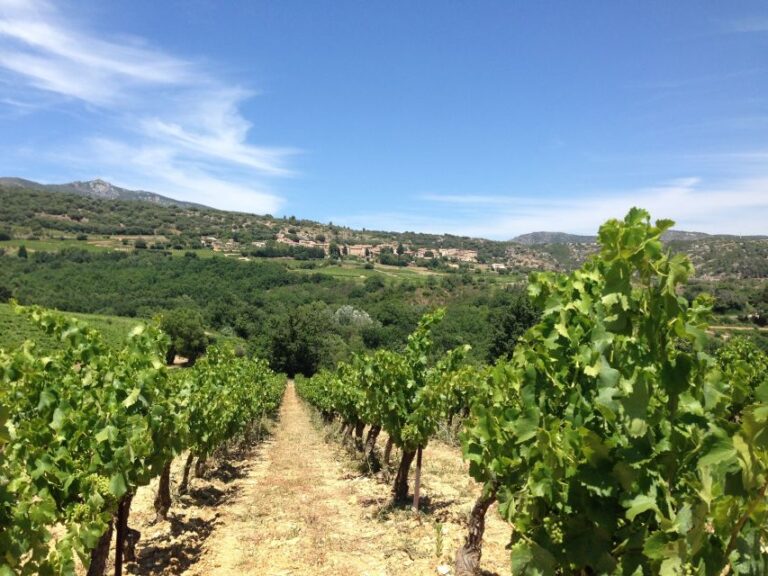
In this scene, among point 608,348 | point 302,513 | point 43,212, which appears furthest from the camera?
point 43,212

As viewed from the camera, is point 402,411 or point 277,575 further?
point 402,411

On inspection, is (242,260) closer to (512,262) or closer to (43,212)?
(43,212)

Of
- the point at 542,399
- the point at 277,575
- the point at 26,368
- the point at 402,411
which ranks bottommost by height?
the point at 277,575

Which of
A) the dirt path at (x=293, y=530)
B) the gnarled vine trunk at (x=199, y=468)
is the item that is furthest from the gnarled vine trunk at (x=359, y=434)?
the gnarled vine trunk at (x=199, y=468)

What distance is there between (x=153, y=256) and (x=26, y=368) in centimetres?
10098

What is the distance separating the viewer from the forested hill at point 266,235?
10419cm

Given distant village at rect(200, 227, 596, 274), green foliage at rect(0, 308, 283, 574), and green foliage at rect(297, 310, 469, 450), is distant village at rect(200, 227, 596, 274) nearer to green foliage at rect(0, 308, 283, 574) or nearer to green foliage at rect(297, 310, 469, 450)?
green foliage at rect(297, 310, 469, 450)

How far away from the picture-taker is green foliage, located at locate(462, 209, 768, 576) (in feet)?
6.07

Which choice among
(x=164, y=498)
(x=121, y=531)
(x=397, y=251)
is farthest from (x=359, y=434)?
(x=397, y=251)

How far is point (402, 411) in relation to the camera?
10188 millimetres

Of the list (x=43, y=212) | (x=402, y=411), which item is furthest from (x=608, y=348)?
(x=43, y=212)

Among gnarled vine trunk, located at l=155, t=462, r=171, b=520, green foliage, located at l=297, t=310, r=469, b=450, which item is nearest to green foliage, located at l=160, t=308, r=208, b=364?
green foliage, located at l=297, t=310, r=469, b=450

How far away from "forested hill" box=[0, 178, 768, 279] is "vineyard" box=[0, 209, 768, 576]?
85.7 meters

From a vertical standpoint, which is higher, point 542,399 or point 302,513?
point 542,399
